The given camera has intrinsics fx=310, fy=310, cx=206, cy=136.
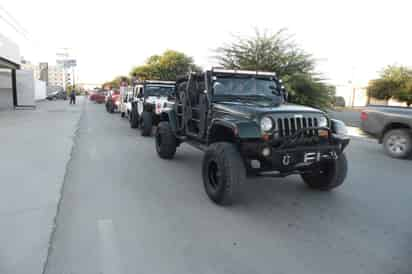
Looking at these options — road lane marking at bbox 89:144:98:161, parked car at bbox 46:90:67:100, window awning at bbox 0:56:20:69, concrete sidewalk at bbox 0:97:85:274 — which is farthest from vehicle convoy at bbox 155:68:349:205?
parked car at bbox 46:90:67:100

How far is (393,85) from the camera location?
1065 inches

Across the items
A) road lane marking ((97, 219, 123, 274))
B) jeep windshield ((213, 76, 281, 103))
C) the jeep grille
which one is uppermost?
jeep windshield ((213, 76, 281, 103))

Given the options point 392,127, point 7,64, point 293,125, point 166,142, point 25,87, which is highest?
point 7,64

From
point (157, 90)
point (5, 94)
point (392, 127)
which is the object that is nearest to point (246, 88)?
point (392, 127)

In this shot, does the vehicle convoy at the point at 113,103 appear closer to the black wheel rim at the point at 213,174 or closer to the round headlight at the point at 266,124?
the black wheel rim at the point at 213,174

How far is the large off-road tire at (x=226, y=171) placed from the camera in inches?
163

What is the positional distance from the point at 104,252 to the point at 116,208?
45.8 inches

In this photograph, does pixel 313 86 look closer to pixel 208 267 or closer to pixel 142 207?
pixel 142 207

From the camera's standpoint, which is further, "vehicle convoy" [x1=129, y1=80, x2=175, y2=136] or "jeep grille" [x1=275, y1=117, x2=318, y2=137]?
"vehicle convoy" [x1=129, y1=80, x2=175, y2=136]

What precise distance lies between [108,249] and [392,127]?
7.71m

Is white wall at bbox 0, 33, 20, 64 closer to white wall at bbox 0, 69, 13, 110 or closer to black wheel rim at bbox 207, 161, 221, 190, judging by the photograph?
white wall at bbox 0, 69, 13, 110

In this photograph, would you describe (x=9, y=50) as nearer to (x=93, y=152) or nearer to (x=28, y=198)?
(x=93, y=152)

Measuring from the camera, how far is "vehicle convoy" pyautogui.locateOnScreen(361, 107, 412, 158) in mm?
7699

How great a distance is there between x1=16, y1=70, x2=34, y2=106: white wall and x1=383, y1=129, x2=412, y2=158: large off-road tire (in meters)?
24.9
